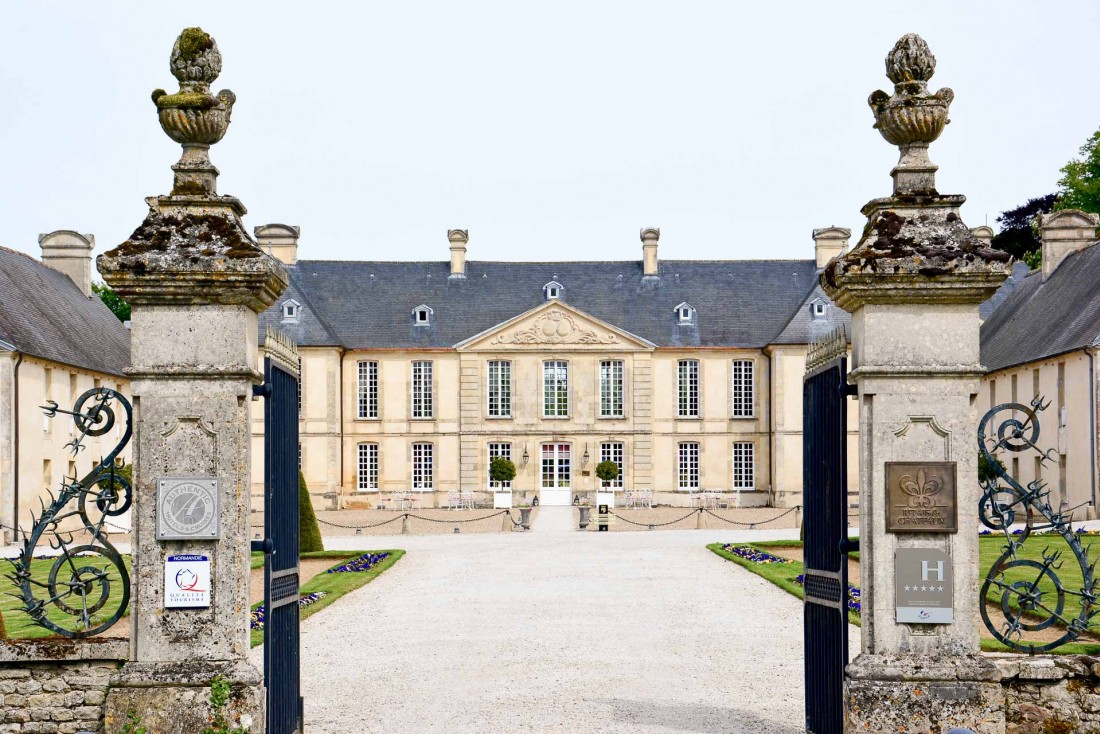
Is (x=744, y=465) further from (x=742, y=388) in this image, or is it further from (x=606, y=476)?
(x=606, y=476)

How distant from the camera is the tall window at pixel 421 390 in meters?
39.0

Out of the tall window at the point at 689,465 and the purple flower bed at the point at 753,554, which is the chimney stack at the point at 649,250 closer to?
the tall window at the point at 689,465

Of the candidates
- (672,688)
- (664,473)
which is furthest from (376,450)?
(672,688)

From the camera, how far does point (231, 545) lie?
18.6 ft

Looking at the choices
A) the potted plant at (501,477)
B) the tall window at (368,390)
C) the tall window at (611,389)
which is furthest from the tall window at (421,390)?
the tall window at (611,389)

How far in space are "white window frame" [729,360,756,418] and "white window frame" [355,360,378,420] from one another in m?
11.9

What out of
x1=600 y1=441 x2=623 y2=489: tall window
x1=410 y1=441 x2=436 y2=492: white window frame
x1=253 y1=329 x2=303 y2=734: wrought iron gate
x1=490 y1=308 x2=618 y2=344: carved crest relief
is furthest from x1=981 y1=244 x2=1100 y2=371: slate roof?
x1=253 y1=329 x2=303 y2=734: wrought iron gate

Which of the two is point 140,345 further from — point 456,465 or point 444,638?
point 456,465

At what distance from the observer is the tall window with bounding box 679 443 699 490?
3900 centimetres

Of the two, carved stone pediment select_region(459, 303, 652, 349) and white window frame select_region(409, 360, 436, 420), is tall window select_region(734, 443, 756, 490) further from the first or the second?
white window frame select_region(409, 360, 436, 420)

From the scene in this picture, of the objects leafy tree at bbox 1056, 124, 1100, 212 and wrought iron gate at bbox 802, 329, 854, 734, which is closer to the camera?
wrought iron gate at bbox 802, 329, 854, 734

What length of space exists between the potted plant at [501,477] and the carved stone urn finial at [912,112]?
31.3 meters

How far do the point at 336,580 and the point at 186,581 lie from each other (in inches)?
403

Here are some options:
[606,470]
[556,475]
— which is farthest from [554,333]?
[606,470]
